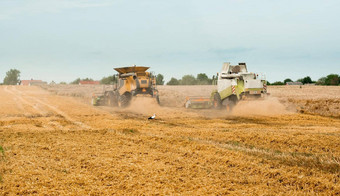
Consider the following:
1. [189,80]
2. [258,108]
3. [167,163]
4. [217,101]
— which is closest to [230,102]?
[258,108]

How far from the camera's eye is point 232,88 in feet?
68.2

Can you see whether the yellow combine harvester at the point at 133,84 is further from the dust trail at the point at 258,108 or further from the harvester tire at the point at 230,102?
the dust trail at the point at 258,108

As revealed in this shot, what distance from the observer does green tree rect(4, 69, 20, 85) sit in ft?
420

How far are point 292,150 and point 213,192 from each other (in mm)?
4398

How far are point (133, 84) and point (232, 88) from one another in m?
7.04

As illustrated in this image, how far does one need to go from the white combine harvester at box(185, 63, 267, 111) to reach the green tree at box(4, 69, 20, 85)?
394ft

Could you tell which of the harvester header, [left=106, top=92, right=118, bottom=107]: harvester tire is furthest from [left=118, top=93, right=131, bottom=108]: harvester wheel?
the harvester header

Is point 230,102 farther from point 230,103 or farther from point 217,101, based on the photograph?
point 217,101

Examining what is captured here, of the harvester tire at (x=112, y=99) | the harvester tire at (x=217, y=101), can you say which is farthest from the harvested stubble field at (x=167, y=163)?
the harvester tire at (x=112, y=99)

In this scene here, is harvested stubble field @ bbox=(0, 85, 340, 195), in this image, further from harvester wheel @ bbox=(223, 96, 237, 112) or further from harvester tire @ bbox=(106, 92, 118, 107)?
harvester tire @ bbox=(106, 92, 118, 107)

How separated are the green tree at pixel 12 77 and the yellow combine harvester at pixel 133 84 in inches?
4606

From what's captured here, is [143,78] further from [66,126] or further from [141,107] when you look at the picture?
[66,126]

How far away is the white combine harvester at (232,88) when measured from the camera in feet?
65.2

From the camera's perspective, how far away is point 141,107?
2256 cm
